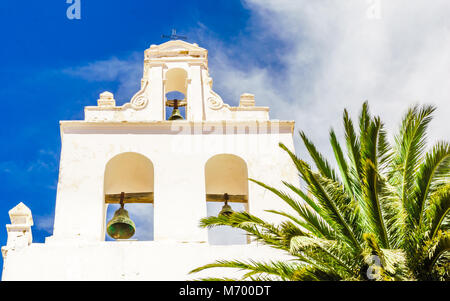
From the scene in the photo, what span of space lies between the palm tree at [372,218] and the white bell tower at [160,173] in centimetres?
232

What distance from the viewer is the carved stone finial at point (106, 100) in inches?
559

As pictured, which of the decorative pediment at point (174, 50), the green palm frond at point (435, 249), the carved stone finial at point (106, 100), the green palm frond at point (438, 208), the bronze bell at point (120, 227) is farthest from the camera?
the decorative pediment at point (174, 50)

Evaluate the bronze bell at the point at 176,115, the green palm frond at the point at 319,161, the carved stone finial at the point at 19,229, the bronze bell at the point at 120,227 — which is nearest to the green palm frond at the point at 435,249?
the green palm frond at the point at 319,161

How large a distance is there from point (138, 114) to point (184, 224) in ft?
8.72

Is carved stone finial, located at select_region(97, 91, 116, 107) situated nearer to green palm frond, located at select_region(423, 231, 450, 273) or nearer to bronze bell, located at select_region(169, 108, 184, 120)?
bronze bell, located at select_region(169, 108, 184, 120)

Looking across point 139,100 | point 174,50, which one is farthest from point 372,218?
point 174,50

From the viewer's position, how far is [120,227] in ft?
43.4

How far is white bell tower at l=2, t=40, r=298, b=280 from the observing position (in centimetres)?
1184

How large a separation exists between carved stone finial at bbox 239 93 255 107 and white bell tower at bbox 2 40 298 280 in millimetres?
19

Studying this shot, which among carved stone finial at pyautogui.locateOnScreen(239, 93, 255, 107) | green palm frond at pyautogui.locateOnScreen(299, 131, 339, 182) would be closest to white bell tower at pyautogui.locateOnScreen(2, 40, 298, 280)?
carved stone finial at pyautogui.locateOnScreen(239, 93, 255, 107)

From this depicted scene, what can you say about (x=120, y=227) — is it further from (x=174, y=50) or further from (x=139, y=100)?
(x=174, y=50)

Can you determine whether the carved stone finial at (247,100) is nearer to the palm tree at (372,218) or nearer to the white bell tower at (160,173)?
the white bell tower at (160,173)
